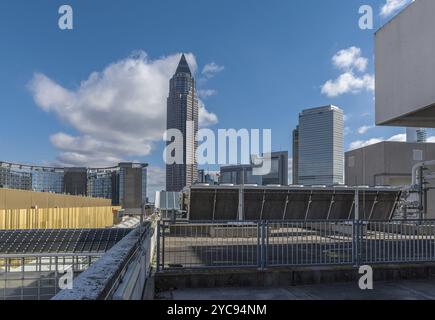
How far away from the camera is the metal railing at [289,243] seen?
868cm

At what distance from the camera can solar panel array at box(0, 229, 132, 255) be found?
16125 mm

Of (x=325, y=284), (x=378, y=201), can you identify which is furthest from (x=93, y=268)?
(x=378, y=201)

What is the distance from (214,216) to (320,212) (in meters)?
6.71

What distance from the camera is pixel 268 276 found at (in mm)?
8375

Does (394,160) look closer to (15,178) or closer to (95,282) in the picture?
(95,282)

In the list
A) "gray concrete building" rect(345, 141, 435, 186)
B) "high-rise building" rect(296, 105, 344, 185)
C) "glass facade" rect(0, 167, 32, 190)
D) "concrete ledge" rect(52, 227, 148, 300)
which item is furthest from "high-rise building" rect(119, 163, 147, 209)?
"concrete ledge" rect(52, 227, 148, 300)

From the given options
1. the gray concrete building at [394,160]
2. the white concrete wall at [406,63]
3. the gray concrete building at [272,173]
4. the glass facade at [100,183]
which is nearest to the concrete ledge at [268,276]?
the white concrete wall at [406,63]

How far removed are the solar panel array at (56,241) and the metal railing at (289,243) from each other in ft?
24.7

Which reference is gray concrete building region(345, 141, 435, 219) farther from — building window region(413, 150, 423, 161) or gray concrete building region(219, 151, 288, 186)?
gray concrete building region(219, 151, 288, 186)

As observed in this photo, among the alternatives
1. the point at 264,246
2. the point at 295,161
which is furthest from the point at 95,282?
the point at 295,161

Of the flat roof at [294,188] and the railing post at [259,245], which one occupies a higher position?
the flat roof at [294,188]

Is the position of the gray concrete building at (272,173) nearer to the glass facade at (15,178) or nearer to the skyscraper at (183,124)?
the skyscraper at (183,124)

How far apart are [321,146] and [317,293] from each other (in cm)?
4412
